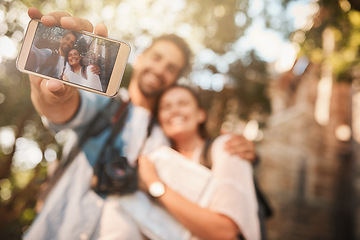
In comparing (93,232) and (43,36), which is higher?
(43,36)

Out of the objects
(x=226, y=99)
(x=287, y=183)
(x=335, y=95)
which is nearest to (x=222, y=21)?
(x=226, y=99)

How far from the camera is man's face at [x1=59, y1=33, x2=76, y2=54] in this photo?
119 centimetres

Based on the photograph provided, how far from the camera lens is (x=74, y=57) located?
1.19 metres

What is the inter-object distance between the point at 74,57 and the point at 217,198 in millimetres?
1073

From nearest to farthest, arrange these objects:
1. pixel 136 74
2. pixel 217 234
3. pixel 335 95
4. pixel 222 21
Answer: pixel 217 234 < pixel 136 74 < pixel 222 21 < pixel 335 95

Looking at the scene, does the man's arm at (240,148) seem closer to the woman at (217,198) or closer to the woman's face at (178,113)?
the woman at (217,198)

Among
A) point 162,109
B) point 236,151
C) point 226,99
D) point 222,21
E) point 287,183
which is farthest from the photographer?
point 287,183

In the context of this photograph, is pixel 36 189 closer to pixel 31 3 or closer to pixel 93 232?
pixel 31 3

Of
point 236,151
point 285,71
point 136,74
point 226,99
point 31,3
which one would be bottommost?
point 285,71

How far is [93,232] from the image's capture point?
1548mm

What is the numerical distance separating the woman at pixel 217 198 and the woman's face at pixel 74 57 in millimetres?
764

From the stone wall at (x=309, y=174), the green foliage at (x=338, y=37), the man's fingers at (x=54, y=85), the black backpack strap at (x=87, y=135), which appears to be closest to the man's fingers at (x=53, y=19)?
the man's fingers at (x=54, y=85)

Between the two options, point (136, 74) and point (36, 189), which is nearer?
point (136, 74)

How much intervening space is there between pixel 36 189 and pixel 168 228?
486 centimetres
